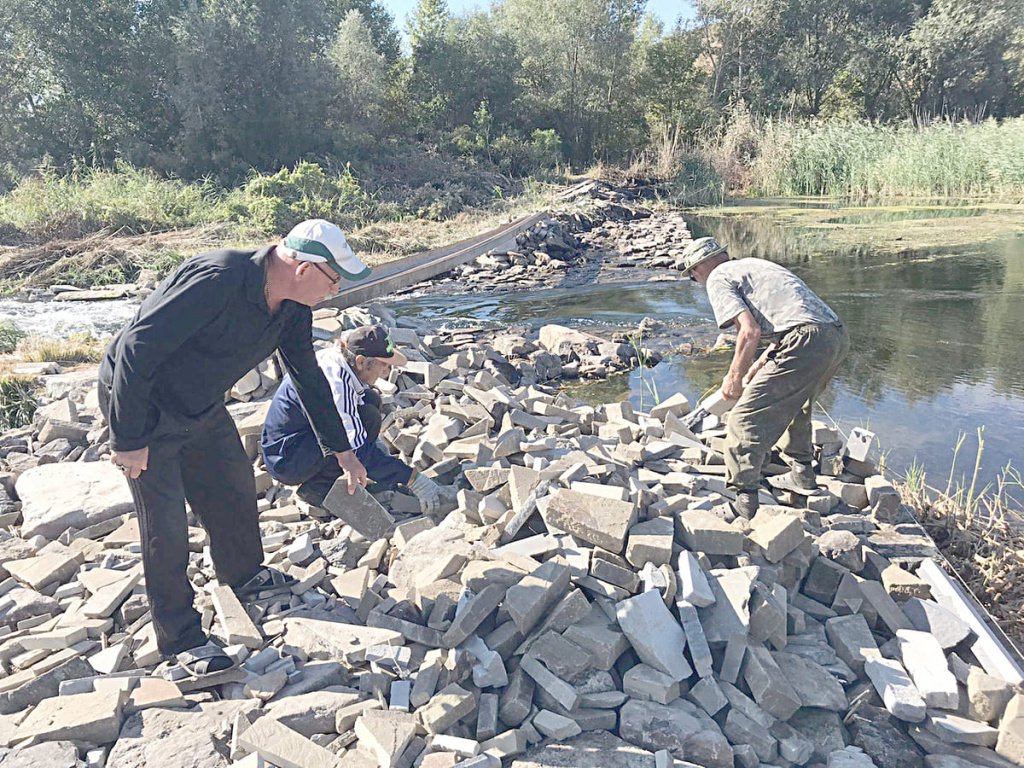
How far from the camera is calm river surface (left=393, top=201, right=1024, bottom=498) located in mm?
5688

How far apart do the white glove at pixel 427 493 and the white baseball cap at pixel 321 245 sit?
5.18ft

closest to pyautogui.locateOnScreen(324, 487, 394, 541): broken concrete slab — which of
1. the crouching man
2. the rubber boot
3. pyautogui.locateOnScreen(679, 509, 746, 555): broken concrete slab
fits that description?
the crouching man

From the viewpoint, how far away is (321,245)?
2320 mm

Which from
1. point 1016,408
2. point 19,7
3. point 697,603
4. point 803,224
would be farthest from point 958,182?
point 19,7

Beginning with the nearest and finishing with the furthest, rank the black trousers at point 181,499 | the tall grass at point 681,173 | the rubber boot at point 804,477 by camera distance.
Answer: the black trousers at point 181,499 → the rubber boot at point 804,477 → the tall grass at point 681,173

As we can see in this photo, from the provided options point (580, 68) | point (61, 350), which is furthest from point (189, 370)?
point (580, 68)

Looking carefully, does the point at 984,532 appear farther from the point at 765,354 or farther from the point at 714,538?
the point at 714,538

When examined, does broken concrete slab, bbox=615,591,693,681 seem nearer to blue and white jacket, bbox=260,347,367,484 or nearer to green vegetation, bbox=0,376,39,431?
blue and white jacket, bbox=260,347,367,484

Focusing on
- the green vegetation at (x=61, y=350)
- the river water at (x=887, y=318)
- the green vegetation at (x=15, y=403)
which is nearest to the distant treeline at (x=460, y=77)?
the river water at (x=887, y=318)

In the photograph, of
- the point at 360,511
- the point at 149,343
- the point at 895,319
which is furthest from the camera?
the point at 895,319

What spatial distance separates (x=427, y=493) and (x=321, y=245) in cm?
171

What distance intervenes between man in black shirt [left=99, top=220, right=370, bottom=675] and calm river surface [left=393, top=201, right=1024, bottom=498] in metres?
4.40

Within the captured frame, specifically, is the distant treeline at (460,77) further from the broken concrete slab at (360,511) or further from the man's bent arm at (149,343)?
the man's bent arm at (149,343)

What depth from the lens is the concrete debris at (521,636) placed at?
86.8 inches
